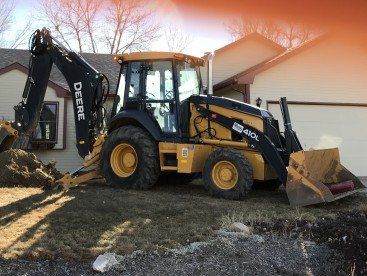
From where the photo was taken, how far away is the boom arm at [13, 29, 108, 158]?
10.7 m

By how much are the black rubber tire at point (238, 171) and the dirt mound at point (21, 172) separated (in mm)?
3525

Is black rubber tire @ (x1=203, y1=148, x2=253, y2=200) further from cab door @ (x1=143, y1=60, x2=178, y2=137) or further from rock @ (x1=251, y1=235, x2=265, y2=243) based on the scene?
rock @ (x1=251, y1=235, x2=265, y2=243)

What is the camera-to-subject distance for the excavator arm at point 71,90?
10.7 meters

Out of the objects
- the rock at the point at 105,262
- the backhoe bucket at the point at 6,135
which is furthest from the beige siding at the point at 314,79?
the rock at the point at 105,262

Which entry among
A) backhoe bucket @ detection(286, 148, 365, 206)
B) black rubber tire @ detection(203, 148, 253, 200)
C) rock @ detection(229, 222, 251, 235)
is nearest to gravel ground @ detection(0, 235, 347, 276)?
rock @ detection(229, 222, 251, 235)

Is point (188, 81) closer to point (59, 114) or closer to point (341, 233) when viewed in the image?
point (341, 233)

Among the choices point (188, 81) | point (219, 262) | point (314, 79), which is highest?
point (314, 79)

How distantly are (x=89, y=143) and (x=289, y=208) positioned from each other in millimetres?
4879

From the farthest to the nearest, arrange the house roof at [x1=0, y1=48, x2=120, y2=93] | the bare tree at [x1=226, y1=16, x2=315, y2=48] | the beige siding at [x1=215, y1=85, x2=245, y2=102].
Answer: the house roof at [x1=0, y1=48, x2=120, y2=93], the beige siding at [x1=215, y1=85, x2=245, y2=102], the bare tree at [x1=226, y1=16, x2=315, y2=48]

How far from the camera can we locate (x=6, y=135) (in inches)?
443

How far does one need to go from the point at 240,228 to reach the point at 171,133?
419cm

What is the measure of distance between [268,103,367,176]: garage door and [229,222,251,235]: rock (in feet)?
33.1

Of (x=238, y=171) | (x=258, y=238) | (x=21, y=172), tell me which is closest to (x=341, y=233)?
(x=258, y=238)

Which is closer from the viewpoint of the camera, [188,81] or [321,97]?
[188,81]
